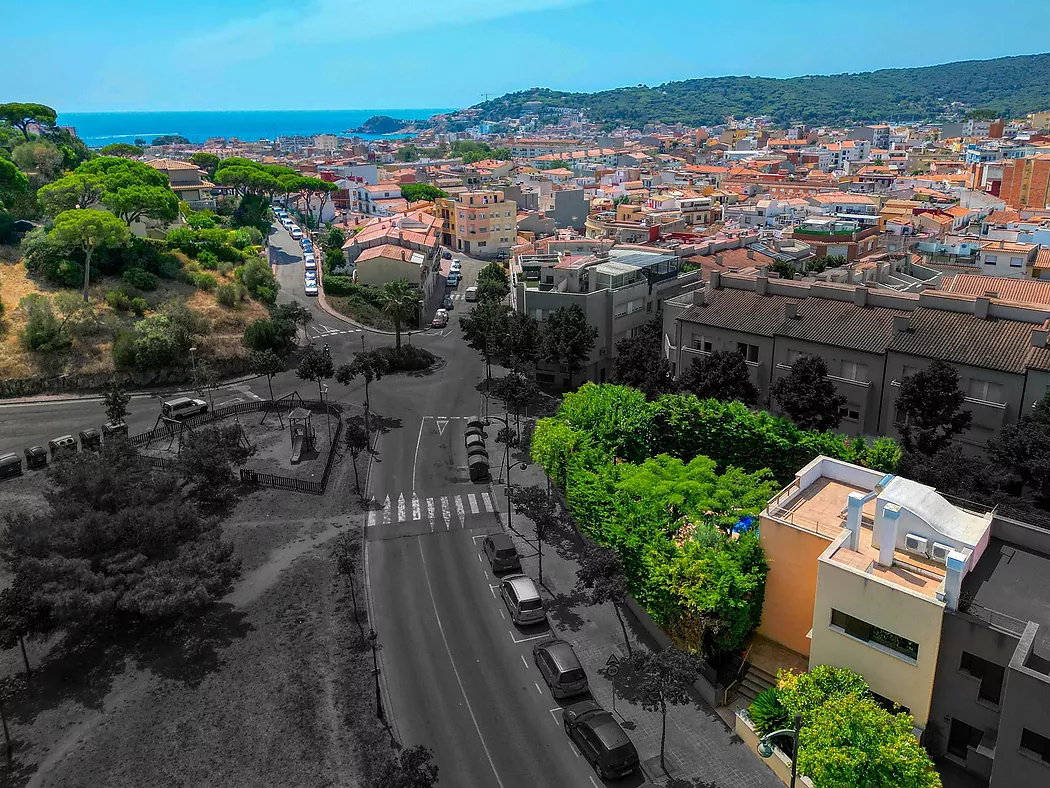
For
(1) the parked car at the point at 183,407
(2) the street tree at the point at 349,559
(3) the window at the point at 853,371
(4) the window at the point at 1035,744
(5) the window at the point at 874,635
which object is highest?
(3) the window at the point at 853,371

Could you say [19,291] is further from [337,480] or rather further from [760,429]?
[760,429]

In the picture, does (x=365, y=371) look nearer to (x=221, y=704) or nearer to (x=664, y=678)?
(x=221, y=704)

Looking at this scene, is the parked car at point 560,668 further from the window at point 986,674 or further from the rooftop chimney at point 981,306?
the rooftop chimney at point 981,306

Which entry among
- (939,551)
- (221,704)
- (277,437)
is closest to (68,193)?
(277,437)

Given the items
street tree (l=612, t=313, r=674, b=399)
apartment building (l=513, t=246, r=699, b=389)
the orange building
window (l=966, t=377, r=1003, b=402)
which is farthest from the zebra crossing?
the orange building

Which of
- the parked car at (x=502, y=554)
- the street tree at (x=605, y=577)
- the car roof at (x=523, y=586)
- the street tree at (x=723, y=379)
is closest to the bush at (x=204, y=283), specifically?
the street tree at (x=723, y=379)

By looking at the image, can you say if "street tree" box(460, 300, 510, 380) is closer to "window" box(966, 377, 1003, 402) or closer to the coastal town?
the coastal town
